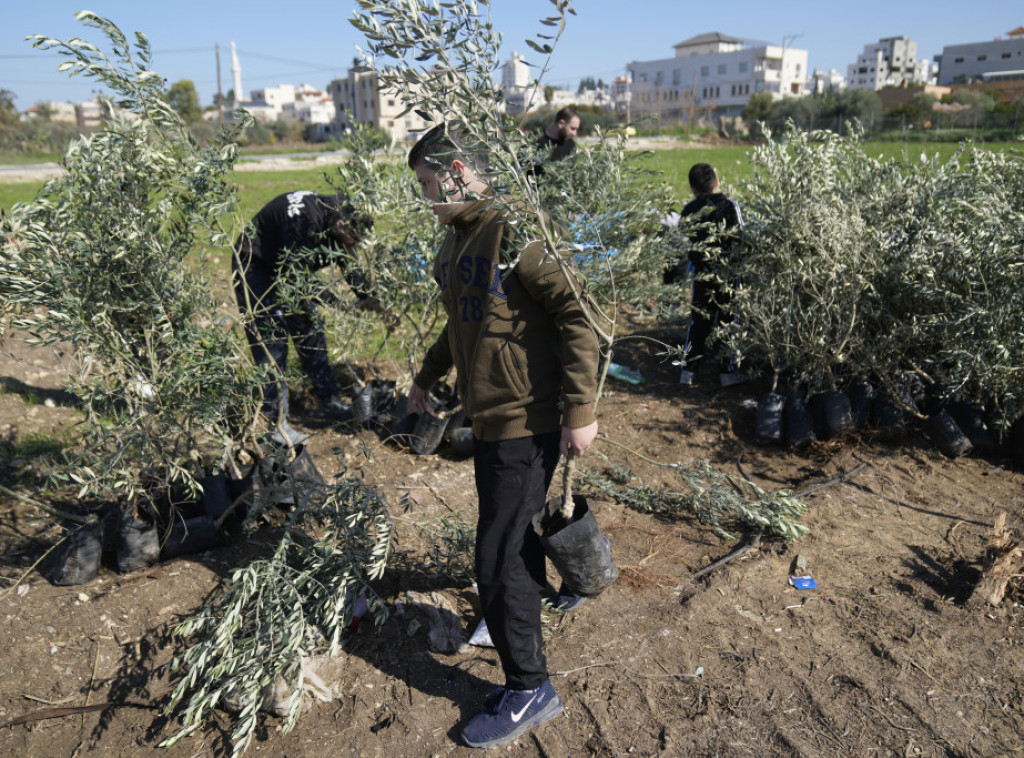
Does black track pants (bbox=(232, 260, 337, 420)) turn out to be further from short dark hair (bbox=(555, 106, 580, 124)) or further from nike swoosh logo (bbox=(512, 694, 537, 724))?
short dark hair (bbox=(555, 106, 580, 124))

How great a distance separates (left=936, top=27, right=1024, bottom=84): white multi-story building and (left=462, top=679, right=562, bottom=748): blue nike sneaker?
102865 mm

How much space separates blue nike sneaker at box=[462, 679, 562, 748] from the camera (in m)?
2.43

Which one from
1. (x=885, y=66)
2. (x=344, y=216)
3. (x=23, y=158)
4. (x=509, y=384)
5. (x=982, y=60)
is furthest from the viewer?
(x=885, y=66)

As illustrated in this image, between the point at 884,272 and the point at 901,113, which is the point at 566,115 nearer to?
the point at 884,272

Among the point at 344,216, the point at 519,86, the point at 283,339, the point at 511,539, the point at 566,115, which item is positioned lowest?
the point at 511,539

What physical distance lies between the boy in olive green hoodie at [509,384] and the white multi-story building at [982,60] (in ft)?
337

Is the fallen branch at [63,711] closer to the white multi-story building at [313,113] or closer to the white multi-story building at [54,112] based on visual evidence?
the white multi-story building at [54,112]

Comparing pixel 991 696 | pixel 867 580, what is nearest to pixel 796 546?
pixel 867 580

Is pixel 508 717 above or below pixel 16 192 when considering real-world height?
below

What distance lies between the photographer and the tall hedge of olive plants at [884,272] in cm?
425

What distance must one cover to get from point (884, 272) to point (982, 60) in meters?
114

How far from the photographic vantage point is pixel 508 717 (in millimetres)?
2438

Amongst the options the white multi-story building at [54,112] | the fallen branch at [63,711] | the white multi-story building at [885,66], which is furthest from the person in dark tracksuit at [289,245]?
the white multi-story building at [885,66]

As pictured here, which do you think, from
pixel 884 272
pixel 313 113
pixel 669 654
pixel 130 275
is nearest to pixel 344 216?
pixel 130 275
